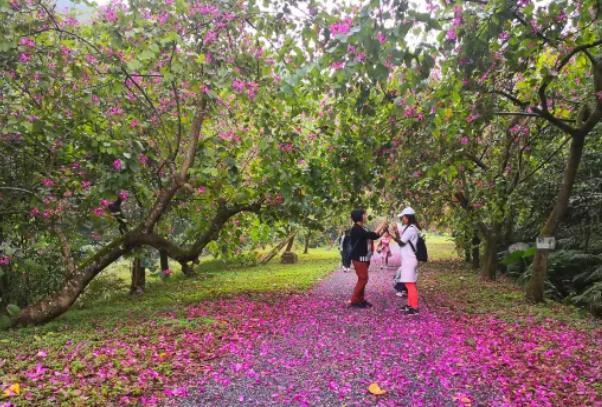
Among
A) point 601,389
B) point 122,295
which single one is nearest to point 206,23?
point 601,389

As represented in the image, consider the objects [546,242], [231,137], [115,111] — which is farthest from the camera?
[231,137]

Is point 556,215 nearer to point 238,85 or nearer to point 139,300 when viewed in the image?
point 238,85

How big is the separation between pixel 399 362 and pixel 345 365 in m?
0.76

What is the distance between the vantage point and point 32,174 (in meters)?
9.52

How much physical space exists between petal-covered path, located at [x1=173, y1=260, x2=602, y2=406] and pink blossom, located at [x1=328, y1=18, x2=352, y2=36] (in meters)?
3.99

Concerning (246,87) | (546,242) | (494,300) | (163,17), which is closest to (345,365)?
(246,87)

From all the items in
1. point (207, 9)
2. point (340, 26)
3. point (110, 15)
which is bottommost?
point (340, 26)

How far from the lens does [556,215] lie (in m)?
10.0

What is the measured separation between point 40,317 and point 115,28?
19.2ft

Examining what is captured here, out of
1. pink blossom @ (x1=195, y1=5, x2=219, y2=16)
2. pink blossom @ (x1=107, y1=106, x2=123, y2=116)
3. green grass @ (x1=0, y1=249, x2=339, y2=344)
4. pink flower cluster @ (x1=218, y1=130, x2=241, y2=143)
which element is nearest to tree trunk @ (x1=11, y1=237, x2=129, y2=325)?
green grass @ (x1=0, y1=249, x2=339, y2=344)

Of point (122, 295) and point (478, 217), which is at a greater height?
point (478, 217)

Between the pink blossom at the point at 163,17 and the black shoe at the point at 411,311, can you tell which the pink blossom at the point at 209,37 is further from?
the black shoe at the point at 411,311

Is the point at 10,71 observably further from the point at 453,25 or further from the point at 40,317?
the point at 453,25

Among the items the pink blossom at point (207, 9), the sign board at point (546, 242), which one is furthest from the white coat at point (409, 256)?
the pink blossom at point (207, 9)
